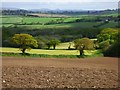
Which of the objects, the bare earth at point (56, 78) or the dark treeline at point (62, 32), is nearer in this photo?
the bare earth at point (56, 78)

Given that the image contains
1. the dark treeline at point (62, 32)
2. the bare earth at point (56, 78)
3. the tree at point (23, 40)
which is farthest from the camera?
the dark treeline at point (62, 32)

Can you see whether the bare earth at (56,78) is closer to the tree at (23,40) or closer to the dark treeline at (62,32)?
the tree at (23,40)

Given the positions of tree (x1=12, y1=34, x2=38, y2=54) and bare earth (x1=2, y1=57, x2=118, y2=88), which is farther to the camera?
tree (x1=12, y1=34, x2=38, y2=54)

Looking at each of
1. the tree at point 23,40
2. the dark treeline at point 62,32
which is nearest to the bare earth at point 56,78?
the tree at point 23,40

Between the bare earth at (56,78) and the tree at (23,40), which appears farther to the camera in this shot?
the tree at (23,40)

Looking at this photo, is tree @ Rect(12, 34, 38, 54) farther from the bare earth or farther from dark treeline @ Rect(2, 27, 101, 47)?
the bare earth

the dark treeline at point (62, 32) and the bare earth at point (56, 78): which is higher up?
the bare earth at point (56, 78)

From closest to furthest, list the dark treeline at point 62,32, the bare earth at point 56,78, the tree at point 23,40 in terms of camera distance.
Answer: the bare earth at point 56,78 → the tree at point 23,40 → the dark treeline at point 62,32

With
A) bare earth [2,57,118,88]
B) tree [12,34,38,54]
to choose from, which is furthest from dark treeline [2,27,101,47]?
bare earth [2,57,118,88]

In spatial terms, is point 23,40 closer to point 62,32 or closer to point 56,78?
point 56,78

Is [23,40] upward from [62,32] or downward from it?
upward

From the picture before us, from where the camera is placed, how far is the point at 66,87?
7668 mm

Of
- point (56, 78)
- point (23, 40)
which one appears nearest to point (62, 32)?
point (23, 40)

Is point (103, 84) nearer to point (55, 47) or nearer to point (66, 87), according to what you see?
point (66, 87)
